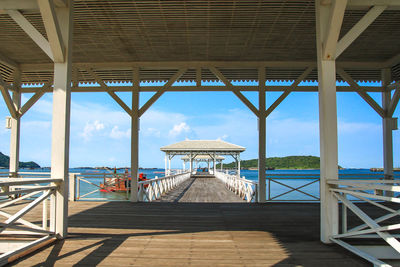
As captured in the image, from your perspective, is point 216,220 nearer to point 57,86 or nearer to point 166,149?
point 57,86

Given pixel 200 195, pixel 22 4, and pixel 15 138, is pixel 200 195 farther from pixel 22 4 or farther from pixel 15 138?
pixel 22 4

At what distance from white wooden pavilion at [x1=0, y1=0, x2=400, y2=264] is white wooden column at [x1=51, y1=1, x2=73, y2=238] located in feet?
0.04

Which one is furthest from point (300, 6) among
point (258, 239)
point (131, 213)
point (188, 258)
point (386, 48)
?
point (131, 213)

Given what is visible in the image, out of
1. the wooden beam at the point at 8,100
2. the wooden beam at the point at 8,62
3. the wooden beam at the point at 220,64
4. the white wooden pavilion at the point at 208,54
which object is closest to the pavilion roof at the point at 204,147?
the white wooden pavilion at the point at 208,54

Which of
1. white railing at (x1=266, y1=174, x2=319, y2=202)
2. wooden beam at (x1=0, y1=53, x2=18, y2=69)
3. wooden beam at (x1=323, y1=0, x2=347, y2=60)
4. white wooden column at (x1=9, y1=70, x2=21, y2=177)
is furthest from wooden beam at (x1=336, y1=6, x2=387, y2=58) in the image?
white wooden column at (x1=9, y1=70, x2=21, y2=177)

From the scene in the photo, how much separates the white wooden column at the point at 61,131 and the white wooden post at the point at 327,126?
3501 mm

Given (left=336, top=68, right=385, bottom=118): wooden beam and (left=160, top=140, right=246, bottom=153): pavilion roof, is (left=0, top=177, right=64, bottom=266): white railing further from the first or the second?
(left=160, top=140, right=246, bottom=153): pavilion roof

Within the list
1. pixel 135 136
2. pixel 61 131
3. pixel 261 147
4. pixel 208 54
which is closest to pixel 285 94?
pixel 261 147

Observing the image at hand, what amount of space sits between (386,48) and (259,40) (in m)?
3.01

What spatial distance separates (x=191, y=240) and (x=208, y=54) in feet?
15.2

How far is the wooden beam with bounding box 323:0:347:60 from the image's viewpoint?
Answer: 11.8ft

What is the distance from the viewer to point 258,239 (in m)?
4.02

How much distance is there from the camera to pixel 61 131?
405 centimetres

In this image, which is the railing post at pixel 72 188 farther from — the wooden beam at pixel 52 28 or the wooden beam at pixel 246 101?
the wooden beam at pixel 246 101
